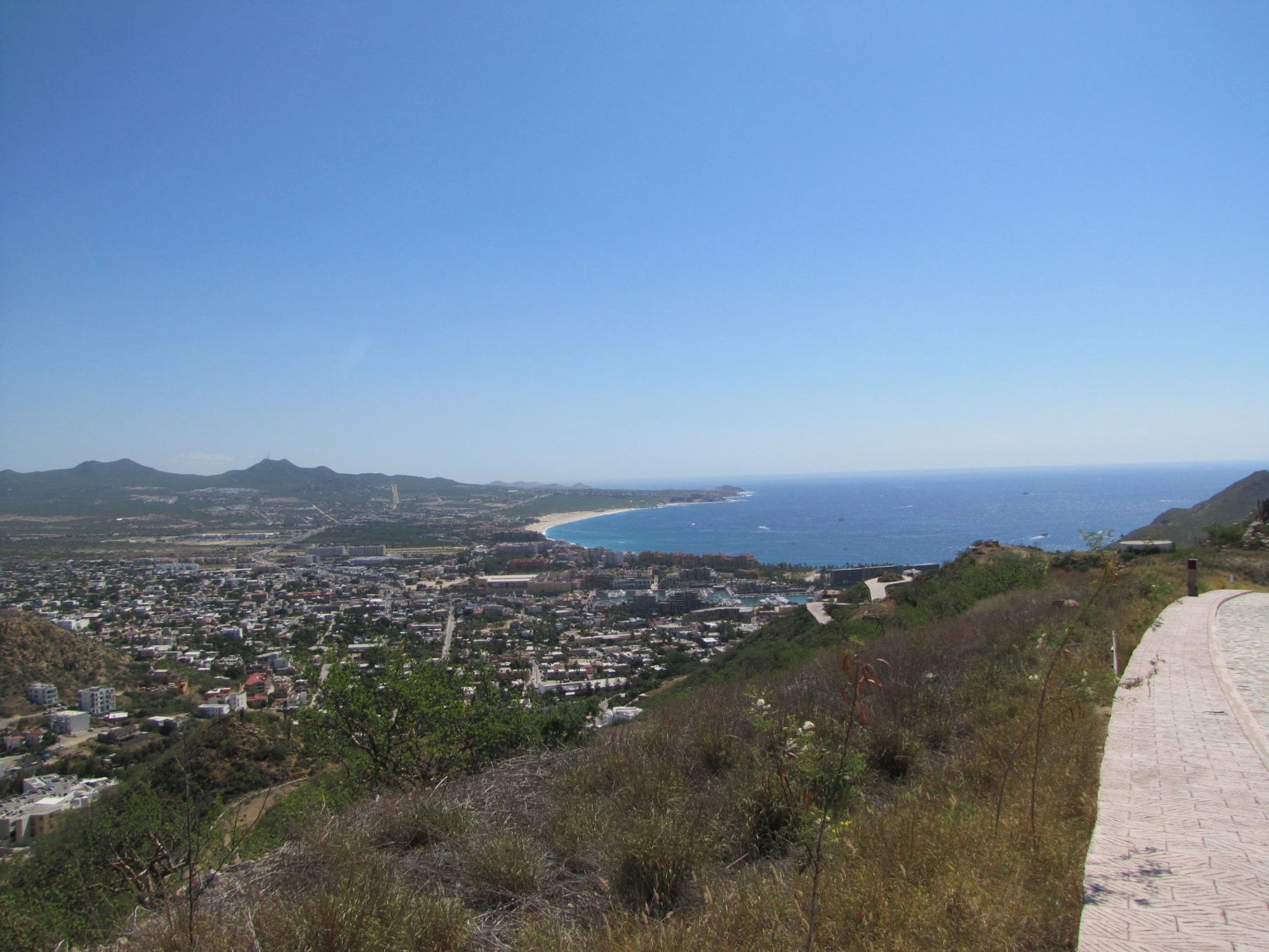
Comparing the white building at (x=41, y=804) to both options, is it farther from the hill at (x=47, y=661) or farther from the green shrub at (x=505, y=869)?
the green shrub at (x=505, y=869)

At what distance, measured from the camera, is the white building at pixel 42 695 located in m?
16.7

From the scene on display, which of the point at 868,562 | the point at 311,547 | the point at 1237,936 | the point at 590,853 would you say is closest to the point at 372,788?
the point at 590,853

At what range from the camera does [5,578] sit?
3581 centimetres

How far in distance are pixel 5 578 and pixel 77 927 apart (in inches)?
1748

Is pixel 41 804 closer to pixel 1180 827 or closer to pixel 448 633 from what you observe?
pixel 1180 827

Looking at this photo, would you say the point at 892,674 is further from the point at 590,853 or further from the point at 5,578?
the point at 5,578

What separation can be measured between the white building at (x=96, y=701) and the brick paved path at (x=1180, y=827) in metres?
20.4

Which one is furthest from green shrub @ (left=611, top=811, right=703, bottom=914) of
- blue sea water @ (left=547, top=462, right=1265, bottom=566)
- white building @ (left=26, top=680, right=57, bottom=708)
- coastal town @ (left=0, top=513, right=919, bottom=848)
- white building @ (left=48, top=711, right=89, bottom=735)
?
blue sea water @ (left=547, top=462, right=1265, bottom=566)

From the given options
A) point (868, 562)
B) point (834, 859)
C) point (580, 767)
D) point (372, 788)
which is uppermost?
point (834, 859)

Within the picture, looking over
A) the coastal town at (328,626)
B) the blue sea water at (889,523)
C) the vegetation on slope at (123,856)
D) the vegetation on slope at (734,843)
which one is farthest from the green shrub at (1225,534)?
the vegetation on slope at (123,856)

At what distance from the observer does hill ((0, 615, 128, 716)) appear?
17469 mm

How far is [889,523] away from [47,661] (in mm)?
80820

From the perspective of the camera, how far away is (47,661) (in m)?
19.2

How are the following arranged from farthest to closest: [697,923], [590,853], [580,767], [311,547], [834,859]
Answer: [311,547], [580,767], [590,853], [834,859], [697,923]
